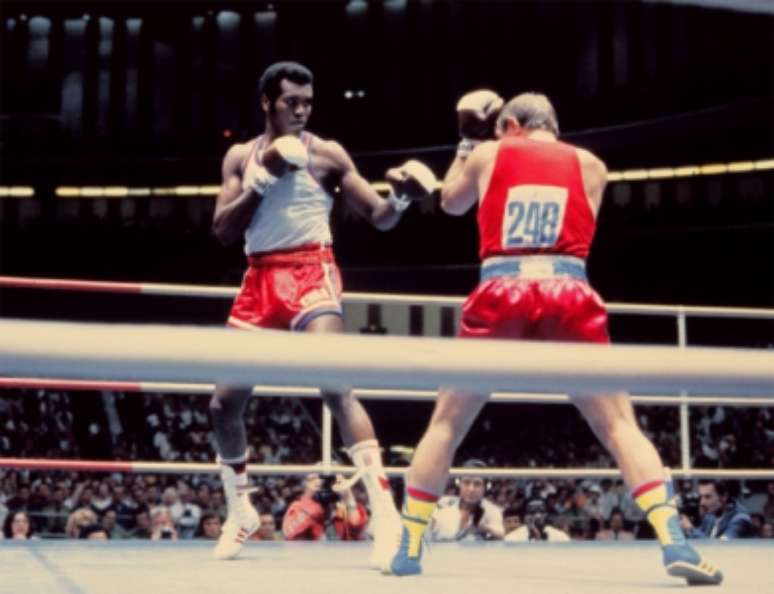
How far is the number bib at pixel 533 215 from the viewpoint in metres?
2.20

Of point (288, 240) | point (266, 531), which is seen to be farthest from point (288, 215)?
point (266, 531)

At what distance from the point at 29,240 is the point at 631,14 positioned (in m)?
8.57

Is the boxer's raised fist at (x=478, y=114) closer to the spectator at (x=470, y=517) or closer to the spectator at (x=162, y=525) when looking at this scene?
the spectator at (x=470, y=517)

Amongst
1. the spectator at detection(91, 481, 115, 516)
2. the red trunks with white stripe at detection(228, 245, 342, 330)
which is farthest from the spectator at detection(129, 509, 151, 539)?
the red trunks with white stripe at detection(228, 245, 342, 330)

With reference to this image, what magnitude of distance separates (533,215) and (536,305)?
184 mm

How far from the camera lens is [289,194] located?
2.78 meters

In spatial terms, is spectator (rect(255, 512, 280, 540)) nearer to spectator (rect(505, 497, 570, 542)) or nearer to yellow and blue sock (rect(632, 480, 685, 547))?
spectator (rect(505, 497, 570, 542))

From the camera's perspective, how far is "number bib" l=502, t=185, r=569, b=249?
7.21ft

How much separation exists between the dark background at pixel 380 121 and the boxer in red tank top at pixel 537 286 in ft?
35.8

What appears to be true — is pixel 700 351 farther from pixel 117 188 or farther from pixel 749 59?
pixel 117 188

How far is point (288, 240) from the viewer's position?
277 centimetres

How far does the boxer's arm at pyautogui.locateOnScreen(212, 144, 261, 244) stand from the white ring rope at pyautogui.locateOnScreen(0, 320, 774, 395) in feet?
6.63

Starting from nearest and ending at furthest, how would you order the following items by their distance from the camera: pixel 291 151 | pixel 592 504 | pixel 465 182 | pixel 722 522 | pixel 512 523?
pixel 465 182 < pixel 291 151 < pixel 722 522 < pixel 512 523 < pixel 592 504

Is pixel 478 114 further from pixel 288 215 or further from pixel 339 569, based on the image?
pixel 339 569
